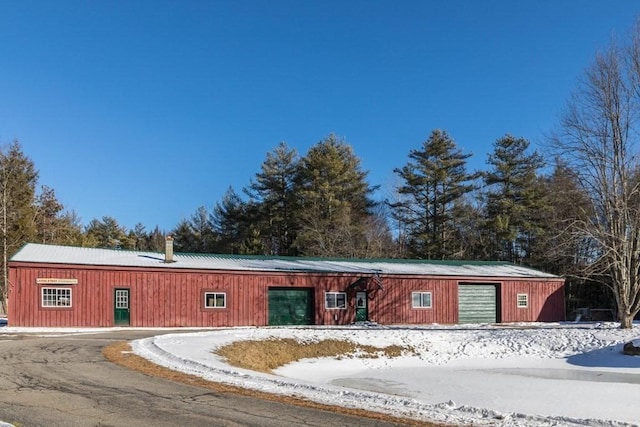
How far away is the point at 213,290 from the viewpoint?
1200 inches

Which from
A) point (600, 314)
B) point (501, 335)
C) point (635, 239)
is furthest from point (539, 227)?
point (501, 335)

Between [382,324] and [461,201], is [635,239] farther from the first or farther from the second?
[461,201]

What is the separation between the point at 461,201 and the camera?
52656mm

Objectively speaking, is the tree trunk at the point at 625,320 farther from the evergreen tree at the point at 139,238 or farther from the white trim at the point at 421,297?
the evergreen tree at the point at 139,238

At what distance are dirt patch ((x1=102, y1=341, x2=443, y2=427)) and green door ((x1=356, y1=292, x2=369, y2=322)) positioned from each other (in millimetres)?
18154

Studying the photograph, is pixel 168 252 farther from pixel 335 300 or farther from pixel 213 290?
pixel 335 300

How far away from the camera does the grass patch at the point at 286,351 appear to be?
18172 mm

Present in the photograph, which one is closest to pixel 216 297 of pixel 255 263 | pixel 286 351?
pixel 255 263

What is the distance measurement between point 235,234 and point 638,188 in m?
39.9

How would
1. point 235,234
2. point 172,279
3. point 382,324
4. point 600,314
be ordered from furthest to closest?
1. point 235,234
2. point 600,314
3. point 382,324
4. point 172,279

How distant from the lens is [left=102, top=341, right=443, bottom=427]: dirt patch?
28.6 feet

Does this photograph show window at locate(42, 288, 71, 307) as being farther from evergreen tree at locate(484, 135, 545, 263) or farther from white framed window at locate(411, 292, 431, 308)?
evergreen tree at locate(484, 135, 545, 263)

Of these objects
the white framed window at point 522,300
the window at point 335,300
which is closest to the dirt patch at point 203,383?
the window at point 335,300

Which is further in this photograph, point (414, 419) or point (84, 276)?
point (84, 276)
